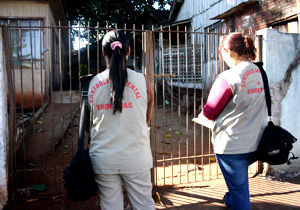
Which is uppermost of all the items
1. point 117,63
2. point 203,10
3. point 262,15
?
point 203,10

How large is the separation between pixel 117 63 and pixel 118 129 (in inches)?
18.2

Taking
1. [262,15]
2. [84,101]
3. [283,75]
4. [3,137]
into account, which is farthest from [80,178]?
[262,15]

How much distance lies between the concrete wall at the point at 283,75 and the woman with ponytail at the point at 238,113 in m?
1.77

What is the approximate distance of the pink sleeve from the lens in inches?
93.0

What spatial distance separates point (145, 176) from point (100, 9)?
Result: 50.7 ft

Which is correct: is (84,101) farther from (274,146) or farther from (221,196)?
(221,196)

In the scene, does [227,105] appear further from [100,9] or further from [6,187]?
[100,9]

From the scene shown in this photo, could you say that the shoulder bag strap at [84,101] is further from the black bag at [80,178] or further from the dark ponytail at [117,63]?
the dark ponytail at [117,63]

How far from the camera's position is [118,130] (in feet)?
6.06

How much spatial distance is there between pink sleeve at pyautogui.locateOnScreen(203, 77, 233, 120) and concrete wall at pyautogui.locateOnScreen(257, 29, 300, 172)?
206 cm

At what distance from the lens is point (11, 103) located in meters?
3.30

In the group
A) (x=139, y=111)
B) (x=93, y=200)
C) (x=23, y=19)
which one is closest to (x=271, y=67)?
(x=139, y=111)

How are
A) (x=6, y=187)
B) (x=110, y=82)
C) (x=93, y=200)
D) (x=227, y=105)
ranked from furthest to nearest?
(x=93, y=200) < (x=6, y=187) < (x=227, y=105) < (x=110, y=82)

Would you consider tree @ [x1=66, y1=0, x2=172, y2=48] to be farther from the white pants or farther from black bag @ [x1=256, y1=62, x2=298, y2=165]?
the white pants
